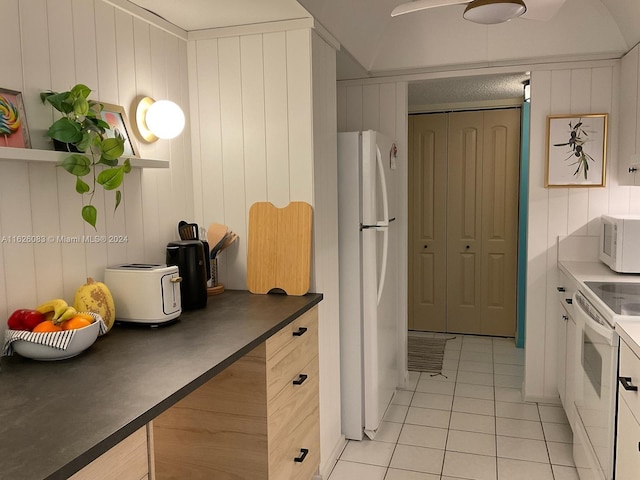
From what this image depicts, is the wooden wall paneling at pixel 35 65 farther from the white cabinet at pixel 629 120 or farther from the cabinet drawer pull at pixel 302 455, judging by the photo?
the white cabinet at pixel 629 120

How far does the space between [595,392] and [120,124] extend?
2219 millimetres

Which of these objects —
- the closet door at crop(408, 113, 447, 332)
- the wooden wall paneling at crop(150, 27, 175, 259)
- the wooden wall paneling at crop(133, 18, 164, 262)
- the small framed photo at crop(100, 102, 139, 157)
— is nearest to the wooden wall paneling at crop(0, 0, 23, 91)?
the small framed photo at crop(100, 102, 139, 157)

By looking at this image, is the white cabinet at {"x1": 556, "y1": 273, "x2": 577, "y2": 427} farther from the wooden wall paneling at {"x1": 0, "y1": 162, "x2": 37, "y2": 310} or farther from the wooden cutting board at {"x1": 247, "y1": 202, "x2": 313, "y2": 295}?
the wooden wall paneling at {"x1": 0, "y1": 162, "x2": 37, "y2": 310}

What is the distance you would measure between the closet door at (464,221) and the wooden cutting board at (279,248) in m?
3.11

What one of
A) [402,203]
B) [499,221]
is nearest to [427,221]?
[499,221]

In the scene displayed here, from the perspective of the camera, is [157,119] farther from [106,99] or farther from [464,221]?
[464,221]

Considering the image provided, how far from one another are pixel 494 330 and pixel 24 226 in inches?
175

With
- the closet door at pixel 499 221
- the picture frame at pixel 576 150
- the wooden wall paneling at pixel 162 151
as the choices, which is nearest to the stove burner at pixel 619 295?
the picture frame at pixel 576 150

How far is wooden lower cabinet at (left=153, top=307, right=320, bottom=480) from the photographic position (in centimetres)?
192

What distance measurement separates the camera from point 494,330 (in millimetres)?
5219

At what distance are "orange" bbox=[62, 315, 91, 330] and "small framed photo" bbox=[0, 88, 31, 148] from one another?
526 mm

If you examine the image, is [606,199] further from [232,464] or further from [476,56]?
[232,464]

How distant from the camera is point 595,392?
7.65 ft

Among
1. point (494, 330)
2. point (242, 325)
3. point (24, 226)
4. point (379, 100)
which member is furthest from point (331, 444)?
point (494, 330)
